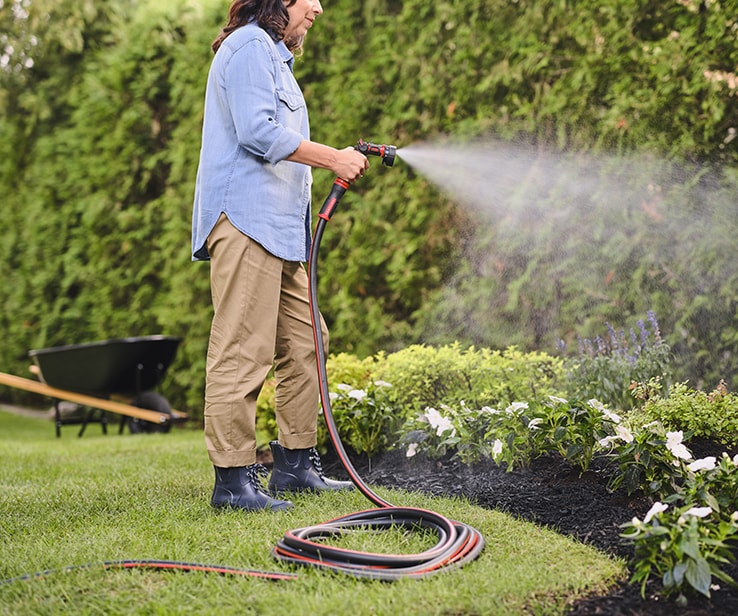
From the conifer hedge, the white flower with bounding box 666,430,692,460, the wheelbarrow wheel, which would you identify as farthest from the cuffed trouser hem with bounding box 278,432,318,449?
the wheelbarrow wheel

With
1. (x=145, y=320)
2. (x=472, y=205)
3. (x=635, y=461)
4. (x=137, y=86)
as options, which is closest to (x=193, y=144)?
(x=137, y=86)

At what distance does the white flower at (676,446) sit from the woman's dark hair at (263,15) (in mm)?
1818

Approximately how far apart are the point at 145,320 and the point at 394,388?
4041mm

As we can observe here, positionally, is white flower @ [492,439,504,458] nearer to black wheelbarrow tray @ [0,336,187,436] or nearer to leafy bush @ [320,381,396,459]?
leafy bush @ [320,381,396,459]

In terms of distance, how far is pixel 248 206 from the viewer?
294cm

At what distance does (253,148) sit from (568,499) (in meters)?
1.50

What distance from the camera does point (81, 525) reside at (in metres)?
2.78

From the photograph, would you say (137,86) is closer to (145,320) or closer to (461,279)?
(145,320)

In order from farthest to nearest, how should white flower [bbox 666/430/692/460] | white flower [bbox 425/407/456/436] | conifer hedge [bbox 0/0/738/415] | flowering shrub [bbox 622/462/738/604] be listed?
conifer hedge [bbox 0/0/738/415], white flower [bbox 425/407/456/436], white flower [bbox 666/430/692/460], flowering shrub [bbox 622/462/738/604]

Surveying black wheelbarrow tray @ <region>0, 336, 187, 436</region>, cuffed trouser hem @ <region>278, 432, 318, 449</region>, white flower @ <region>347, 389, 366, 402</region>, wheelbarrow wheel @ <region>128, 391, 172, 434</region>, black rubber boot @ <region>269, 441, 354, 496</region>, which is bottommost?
wheelbarrow wheel @ <region>128, 391, 172, 434</region>

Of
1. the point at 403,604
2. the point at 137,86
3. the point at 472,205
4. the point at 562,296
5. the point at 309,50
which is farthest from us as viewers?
the point at 137,86

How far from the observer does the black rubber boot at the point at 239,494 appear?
292 cm

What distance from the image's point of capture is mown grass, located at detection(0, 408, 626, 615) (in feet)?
6.67

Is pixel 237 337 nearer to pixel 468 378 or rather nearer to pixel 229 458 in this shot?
pixel 229 458
